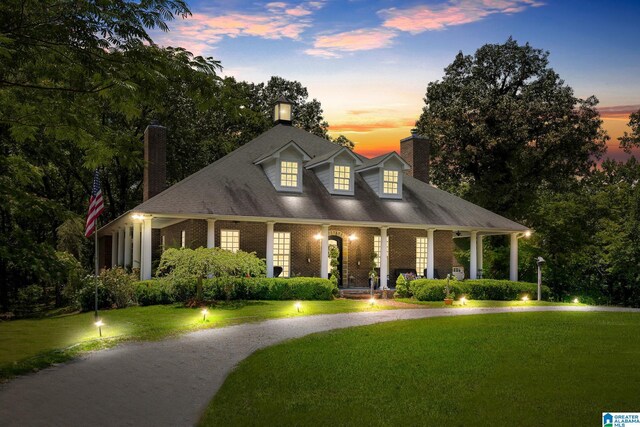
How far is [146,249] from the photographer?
1041 inches

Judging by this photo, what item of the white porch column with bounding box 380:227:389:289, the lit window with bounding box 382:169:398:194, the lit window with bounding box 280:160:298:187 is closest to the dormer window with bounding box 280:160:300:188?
the lit window with bounding box 280:160:298:187

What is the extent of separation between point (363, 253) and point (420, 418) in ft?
80.0

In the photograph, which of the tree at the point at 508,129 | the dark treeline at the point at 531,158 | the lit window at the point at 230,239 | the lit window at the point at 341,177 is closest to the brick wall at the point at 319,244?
the lit window at the point at 230,239

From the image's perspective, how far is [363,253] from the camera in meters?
32.5

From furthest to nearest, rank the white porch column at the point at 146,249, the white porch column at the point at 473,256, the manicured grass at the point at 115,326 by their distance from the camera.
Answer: the white porch column at the point at 473,256
the white porch column at the point at 146,249
the manicured grass at the point at 115,326

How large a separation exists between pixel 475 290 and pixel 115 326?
16.4 m

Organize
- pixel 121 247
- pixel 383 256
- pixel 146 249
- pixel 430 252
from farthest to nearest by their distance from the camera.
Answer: pixel 121 247 < pixel 430 252 < pixel 383 256 < pixel 146 249

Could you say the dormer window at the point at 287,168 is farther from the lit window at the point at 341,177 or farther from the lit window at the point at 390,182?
the lit window at the point at 390,182

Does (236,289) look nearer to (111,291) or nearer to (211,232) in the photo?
(211,232)

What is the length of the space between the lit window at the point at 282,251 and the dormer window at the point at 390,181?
19.3 feet

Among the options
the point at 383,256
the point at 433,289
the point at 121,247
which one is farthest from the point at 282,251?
the point at 121,247

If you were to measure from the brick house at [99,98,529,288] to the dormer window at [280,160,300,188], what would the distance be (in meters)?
0.05

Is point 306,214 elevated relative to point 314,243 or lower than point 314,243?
elevated

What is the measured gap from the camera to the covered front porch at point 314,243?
2850 cm
